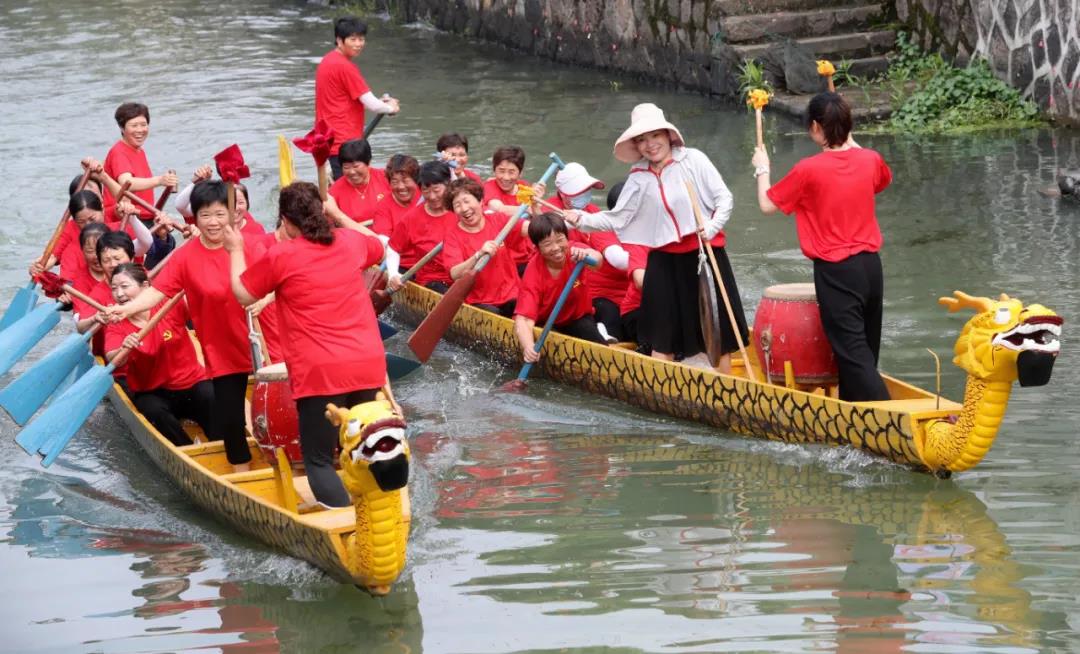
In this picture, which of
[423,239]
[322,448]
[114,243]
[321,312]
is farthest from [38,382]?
[423,239]

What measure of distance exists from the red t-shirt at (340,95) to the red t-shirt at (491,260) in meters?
2.60

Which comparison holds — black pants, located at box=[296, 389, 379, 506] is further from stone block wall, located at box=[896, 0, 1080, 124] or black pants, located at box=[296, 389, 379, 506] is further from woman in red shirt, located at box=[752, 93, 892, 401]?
stone block wall, located at box=[896, 0, 1080, 124]

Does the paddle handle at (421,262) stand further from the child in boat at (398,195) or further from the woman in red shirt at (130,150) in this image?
the woman in red shirt at (130,150)

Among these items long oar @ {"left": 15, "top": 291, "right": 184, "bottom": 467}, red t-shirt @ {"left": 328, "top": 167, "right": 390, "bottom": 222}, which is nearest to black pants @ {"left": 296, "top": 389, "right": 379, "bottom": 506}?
long oar @ {"left": 15, "top": 291, "right": 184, "bottom": 467}

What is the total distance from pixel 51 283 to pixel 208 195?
7.74ft

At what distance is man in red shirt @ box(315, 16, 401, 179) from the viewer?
13.5 m

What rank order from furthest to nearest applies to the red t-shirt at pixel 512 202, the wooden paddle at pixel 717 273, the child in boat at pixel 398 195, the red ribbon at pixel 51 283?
1. the child in boat at pixel 398 195
2. the red t-shirt at pixel 512 202
3. the red ribbon at pixel 51 283
4. the wooden paddle at pixel 717 273

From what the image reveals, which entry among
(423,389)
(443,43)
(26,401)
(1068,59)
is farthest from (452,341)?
(443,43)

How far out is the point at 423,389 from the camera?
10727mm

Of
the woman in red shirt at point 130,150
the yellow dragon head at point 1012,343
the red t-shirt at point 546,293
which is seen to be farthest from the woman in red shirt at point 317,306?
the woman in red shirt at point 130,150

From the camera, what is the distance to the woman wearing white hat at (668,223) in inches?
352

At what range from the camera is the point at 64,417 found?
8750mm

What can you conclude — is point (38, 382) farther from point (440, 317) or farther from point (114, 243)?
point (440, 317)

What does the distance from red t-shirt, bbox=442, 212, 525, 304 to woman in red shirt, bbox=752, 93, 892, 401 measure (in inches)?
123
